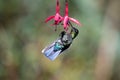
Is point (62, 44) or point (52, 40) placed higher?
point (62, 44)

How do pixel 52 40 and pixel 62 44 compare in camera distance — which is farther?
pixel 52 40

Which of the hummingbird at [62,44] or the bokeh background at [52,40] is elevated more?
the hummingbird at [62,44]

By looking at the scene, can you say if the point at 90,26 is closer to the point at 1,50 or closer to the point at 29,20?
the point at 29,20

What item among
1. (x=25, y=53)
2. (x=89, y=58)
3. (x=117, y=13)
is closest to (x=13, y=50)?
(x=25, y=53)

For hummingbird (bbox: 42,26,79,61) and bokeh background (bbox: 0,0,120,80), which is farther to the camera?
bokeh background (bbox: 0,0,120,80)

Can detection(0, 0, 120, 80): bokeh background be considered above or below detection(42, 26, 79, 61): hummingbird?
below

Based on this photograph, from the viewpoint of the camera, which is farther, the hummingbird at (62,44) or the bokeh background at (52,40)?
the bokeh background at (52,40)

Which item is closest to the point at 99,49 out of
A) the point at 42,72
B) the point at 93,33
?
the point at 93,33

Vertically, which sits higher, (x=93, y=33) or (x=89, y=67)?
(x=93, y=33)
